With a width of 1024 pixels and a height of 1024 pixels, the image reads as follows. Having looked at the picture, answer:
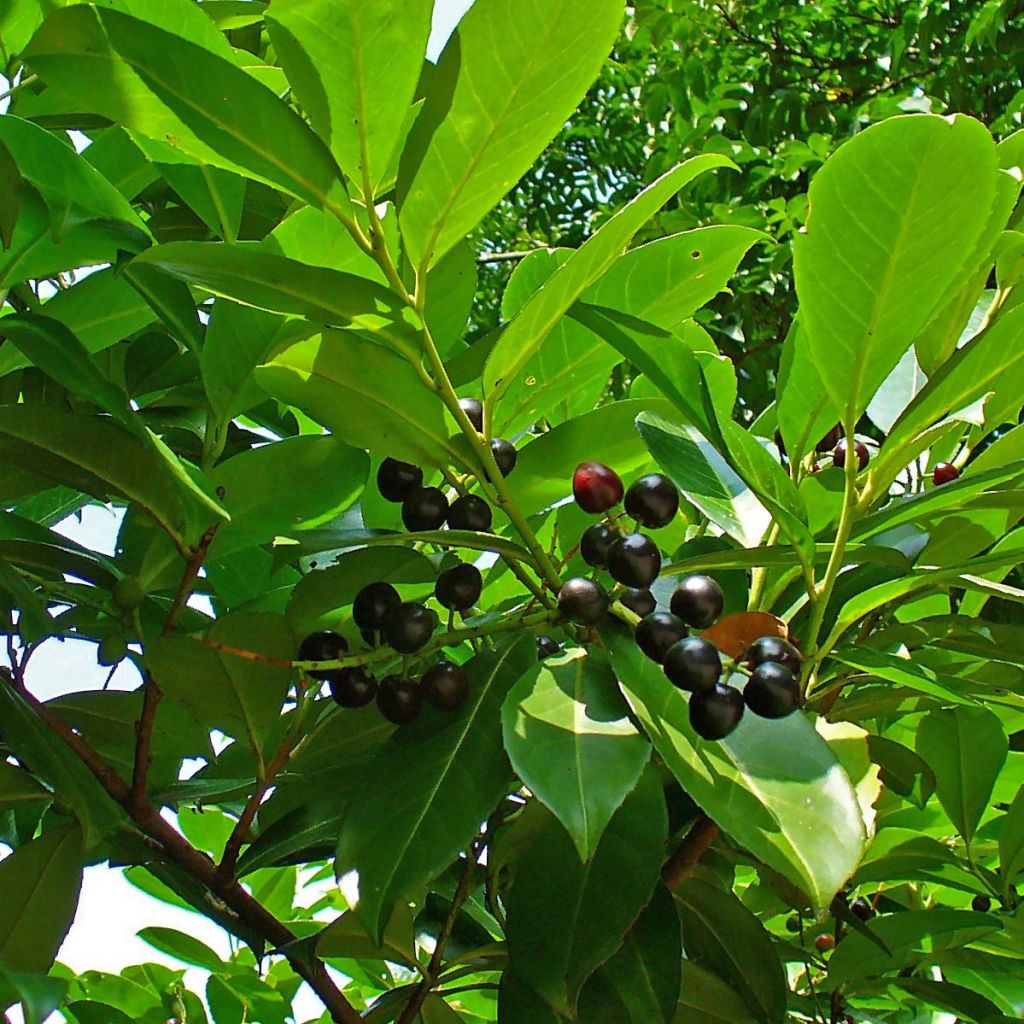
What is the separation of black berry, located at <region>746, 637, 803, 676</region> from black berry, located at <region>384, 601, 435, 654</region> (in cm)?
17

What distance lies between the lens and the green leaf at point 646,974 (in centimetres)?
70

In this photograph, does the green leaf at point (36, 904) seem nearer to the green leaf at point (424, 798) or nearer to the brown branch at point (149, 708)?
the brown branch at point (149, 708)

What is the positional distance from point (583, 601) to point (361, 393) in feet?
0.60

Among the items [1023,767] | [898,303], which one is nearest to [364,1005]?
[1023,767]

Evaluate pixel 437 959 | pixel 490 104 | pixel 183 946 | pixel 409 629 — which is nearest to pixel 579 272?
pixel 490 104

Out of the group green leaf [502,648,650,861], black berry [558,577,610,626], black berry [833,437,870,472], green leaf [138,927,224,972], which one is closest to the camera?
green leaf [502,648,650,861]

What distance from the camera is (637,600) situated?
0.72 m

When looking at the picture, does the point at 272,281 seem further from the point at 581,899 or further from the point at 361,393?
the point at 581,899

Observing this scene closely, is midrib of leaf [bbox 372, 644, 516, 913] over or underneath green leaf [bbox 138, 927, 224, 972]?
underneath

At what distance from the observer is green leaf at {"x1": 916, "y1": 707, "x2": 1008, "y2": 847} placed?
0.93 meters

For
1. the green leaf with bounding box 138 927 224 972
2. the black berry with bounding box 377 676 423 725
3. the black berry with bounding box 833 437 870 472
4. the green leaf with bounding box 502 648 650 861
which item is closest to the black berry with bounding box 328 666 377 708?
the black berry with bounding box 377 676 423 725

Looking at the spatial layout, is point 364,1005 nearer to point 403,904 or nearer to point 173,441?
point 403,904

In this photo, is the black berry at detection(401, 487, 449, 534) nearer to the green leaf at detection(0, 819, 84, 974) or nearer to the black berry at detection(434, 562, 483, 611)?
the black berry at detection(434, 562, 483, 611)

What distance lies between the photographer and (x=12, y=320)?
71 centimetres
